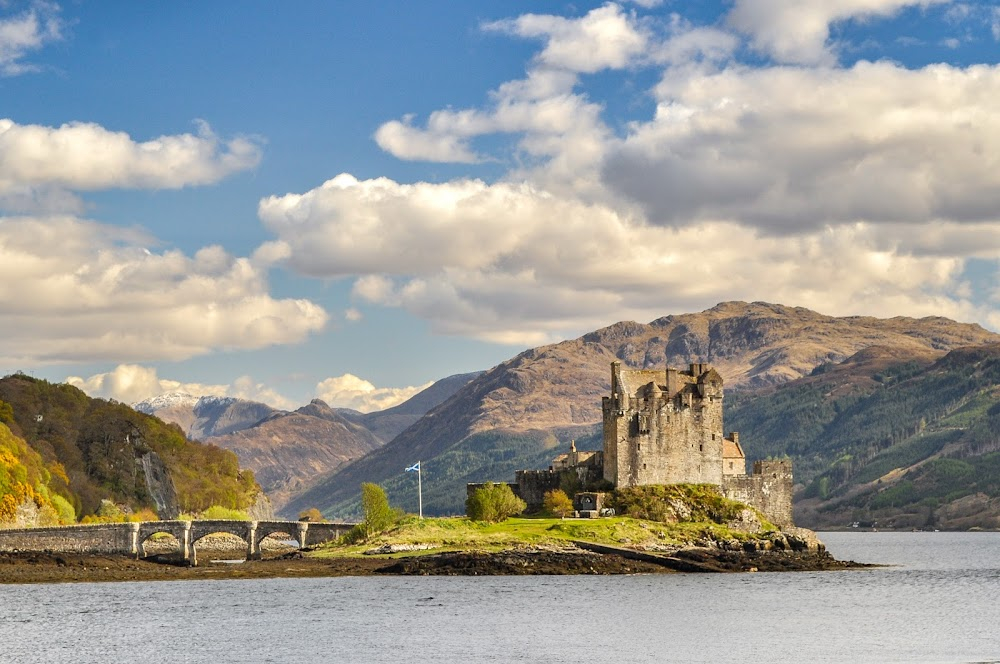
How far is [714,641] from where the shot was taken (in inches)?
3302

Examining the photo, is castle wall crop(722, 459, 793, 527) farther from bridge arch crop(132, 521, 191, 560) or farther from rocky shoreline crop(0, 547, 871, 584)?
bridge arch crop(132, 521, 191, 560)

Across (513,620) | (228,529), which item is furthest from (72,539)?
(513,620)

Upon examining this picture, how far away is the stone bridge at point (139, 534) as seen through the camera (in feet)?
495

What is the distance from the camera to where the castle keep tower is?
467ft

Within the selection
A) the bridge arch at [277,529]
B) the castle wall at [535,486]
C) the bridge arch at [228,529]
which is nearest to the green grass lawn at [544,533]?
the castle wall at [535,486]

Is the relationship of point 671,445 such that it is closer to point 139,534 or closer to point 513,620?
point 513,620

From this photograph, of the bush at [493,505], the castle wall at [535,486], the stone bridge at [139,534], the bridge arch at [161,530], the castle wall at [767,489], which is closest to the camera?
the bush at [493,505]

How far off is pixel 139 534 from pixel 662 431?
208ft

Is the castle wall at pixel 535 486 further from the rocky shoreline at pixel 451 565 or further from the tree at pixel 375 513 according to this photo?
the rocky shoreline at pixel 451 565

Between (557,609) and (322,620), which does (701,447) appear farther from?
(322,620)

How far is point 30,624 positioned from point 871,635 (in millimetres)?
55368

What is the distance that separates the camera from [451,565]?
128375mm

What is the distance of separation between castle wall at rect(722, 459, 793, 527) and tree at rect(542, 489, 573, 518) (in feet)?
53.1

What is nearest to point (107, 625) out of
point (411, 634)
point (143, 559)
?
point (411, 634)
